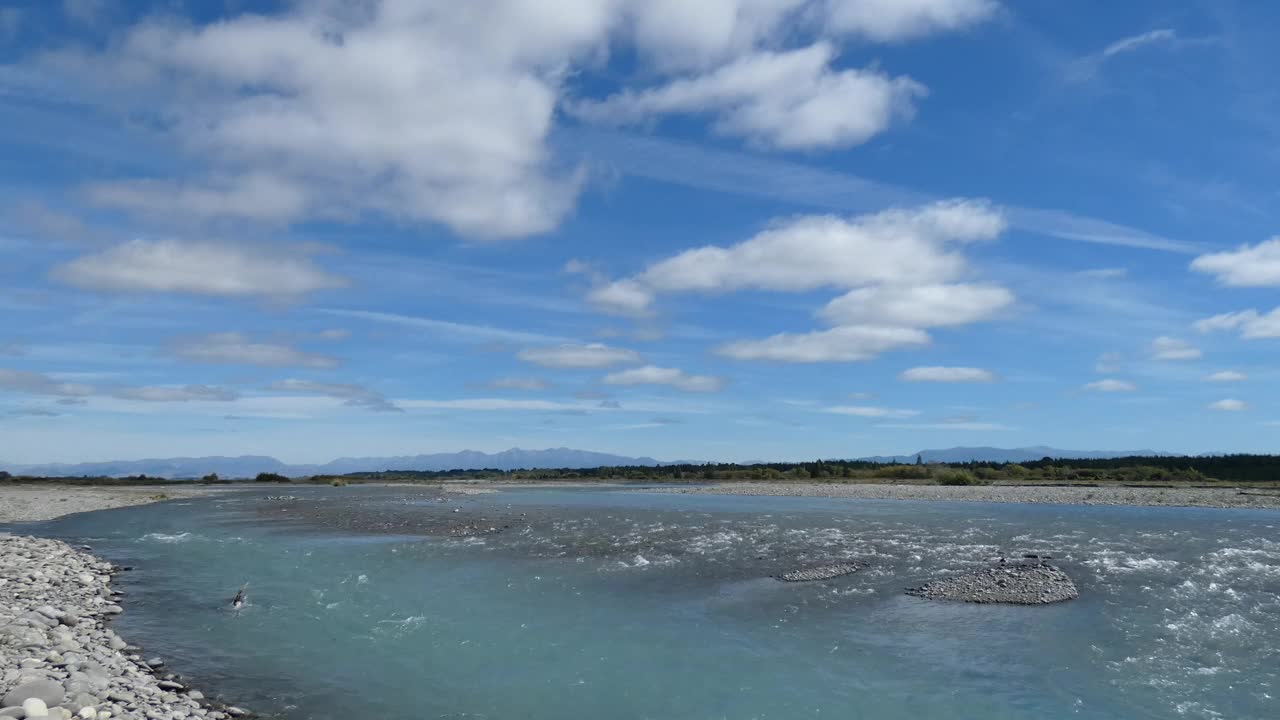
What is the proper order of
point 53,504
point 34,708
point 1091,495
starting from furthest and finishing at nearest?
point 1091,495 < point 53,504 < point 34,708

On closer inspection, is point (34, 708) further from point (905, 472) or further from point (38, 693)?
point (905, 472)

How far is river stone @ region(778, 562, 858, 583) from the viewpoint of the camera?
25141 mm

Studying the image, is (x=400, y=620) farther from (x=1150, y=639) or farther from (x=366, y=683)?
(x=1150, y=639)

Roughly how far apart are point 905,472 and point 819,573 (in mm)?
81265

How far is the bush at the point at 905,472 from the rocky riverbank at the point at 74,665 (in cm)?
9383

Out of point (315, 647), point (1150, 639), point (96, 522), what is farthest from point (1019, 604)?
point (96, 522)

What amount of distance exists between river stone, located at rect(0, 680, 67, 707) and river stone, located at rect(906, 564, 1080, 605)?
2042 cm

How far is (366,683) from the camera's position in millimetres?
14344

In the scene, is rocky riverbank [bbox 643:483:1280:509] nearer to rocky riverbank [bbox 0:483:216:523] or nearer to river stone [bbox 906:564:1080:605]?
river stone [bbox 906:564:1080:605]

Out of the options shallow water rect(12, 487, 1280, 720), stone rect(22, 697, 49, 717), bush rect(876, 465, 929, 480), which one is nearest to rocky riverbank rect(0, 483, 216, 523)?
shallow water rect(12, 487, 1280, 720)

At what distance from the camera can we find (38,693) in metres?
10.4

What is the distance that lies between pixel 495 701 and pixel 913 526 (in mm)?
32433

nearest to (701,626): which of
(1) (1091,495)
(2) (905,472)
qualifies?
(1) (1091,495)

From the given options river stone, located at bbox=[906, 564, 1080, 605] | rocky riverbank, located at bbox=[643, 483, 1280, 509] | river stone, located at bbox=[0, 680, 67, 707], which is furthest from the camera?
rocky riverbank, located at bbox=[643, 483, 1280, 509]
